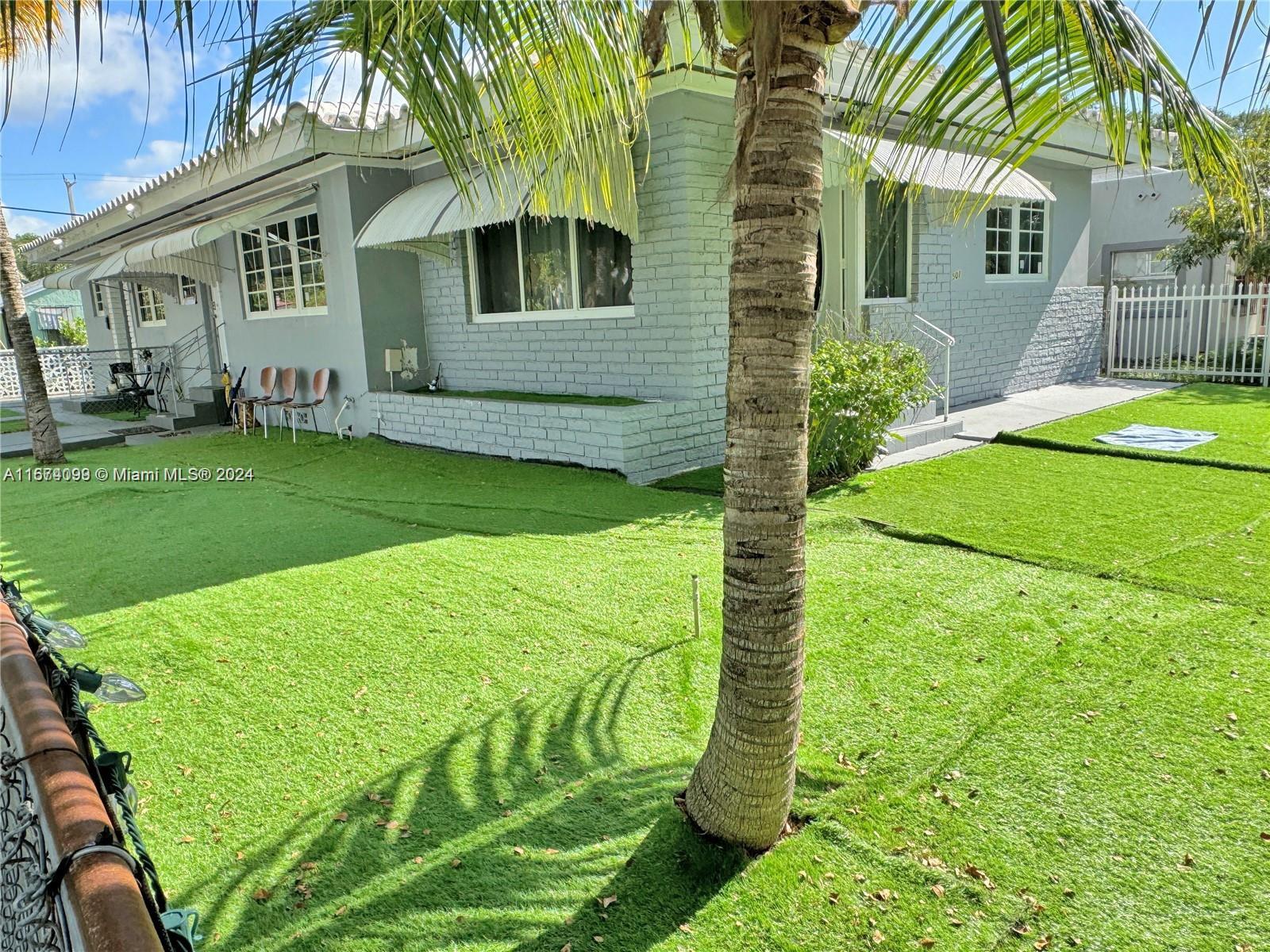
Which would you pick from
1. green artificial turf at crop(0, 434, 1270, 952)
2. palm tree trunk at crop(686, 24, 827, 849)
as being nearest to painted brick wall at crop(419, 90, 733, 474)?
green artificial turf at crop(0, 434, 1270, 952)

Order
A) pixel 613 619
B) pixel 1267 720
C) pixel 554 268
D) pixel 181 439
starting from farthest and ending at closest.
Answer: pixel 181 439 → pixel 554 268 → pixel 613 619 → pixel 1267 720

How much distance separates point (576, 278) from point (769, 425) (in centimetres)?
904

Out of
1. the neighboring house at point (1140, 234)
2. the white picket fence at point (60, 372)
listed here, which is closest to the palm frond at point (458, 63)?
the neighboring house at point (1140, 234)

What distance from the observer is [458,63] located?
10.6 ft

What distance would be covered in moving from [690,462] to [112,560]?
609 cm

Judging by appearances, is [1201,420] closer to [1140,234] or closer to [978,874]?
[978,874]

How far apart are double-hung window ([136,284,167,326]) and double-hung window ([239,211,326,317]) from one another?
723 cm

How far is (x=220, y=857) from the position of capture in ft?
10.6

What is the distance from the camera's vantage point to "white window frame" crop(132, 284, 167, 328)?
871 inches

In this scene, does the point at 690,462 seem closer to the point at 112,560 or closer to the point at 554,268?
the point at 554,268

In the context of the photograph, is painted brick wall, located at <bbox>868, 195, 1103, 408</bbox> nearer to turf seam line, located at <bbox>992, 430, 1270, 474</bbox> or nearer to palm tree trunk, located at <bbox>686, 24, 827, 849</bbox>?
turf seam line, located at <bbox>992, 430, 1270, 474</bbox>

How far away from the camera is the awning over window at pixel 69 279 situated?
20.9 m

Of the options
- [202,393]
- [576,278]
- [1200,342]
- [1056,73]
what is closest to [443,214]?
[576,278]

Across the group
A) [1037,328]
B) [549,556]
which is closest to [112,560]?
[549,556]
